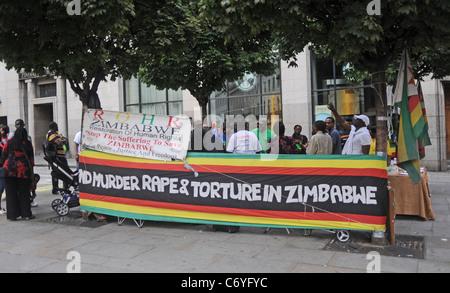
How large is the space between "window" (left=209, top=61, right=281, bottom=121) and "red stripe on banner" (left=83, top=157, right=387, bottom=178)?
1245 centimetres

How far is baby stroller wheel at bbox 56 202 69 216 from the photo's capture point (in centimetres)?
829

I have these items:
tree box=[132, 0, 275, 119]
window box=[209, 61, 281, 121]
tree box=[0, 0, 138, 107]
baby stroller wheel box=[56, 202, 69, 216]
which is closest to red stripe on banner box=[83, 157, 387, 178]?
baby stroller wheel box=[56, 202, 69, 216]

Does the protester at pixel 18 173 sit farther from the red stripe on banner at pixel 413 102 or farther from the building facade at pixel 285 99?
the red stripe on banner at pixel 413 102

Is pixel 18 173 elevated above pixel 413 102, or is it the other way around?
pixel 413 102

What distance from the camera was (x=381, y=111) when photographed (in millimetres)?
6168

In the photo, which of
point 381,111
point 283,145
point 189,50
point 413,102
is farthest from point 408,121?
point 189,50

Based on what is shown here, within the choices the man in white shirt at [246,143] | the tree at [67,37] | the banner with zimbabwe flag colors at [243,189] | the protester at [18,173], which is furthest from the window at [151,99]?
the banner with zimbabwe flag colors at [243,189]

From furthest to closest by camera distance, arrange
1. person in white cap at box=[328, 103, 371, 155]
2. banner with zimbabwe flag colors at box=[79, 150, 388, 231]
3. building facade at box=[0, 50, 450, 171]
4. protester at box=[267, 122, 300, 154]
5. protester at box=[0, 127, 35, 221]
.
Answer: building facade at box=[0, 50, 450, 171], protester at box=[267, 122, 300, 154], person in white cap at box=[328, 103, 371, 155], protester at box=[0, 127, 35, 221], banner with zimbabwe flag colors at box=[79, 150, 388, 231]

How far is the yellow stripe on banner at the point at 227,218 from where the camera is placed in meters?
6.05

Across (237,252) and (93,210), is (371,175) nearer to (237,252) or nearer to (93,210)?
(237,252)

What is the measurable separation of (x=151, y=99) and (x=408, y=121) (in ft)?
60.9

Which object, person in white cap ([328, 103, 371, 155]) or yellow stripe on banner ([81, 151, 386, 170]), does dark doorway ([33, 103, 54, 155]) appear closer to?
yellow stripe on banner ([81, 151, 386, 170])

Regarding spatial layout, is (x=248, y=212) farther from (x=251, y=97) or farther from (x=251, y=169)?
(x=251, y=97)

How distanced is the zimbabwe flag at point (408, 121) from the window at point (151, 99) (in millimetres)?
16774
